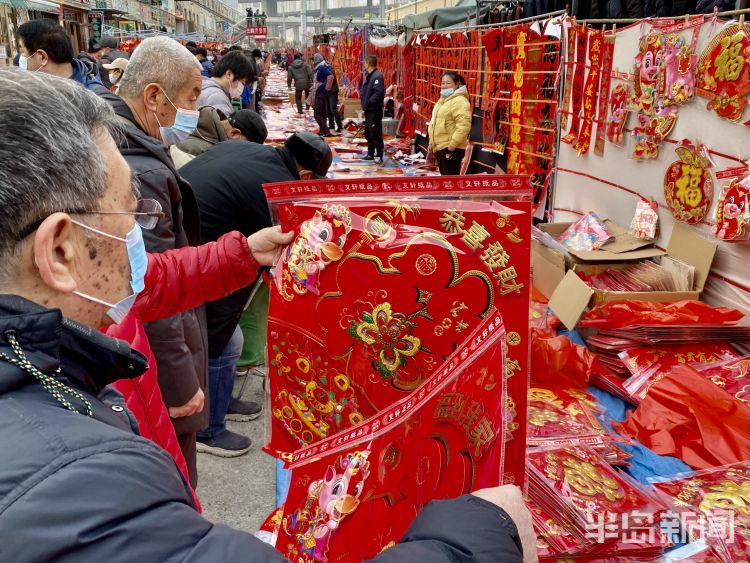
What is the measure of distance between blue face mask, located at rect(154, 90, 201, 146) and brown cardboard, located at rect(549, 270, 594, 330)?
2183 millimetres

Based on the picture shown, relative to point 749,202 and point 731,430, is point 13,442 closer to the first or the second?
point 731,430

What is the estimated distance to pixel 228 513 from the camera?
2611 mm

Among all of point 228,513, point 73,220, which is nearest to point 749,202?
point 228,513

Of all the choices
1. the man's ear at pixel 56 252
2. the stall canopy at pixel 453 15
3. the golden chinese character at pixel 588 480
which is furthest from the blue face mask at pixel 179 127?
the stall canopy at pixel 453 15

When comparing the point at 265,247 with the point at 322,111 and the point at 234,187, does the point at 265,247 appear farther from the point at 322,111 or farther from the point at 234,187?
the point at 322,111

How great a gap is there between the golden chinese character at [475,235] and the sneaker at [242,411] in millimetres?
2482

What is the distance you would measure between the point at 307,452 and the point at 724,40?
120 inches

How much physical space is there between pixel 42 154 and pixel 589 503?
1.60 meters

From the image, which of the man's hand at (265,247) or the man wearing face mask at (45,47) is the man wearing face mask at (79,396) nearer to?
the man's hand at (265,247)

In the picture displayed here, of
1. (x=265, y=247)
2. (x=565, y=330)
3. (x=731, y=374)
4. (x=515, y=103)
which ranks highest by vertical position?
(x=515, y=103)

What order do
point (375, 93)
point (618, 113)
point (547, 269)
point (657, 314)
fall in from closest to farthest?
point (657, 314)
point (547, 269)
point (618, 113)
point (375, 93)

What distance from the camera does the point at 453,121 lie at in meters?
7.36

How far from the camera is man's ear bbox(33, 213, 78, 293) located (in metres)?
0.77

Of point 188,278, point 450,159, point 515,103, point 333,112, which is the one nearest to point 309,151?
point 188,278
